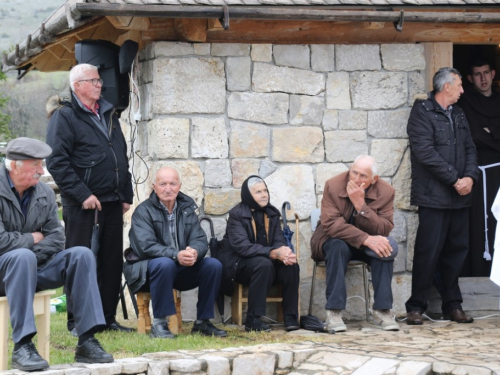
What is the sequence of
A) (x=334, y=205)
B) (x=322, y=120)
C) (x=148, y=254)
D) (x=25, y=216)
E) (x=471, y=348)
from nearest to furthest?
(x=25, y=216)
(x=471, y=348)
(x=148, y=254)
(x=334, y=205)
(x=322, y=120)

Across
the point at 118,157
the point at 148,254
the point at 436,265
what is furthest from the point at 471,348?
the point at 118,157

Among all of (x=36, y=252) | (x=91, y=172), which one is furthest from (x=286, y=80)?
(x=36, y=252)

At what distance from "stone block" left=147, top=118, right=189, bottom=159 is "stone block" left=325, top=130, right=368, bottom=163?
1.20 metres

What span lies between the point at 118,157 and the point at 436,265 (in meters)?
2.79

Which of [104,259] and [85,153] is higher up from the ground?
[85,153]

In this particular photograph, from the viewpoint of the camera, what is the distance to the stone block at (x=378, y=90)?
26.8 ft

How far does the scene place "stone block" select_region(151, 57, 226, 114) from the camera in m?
7.74

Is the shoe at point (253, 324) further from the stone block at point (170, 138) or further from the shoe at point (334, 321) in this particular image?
the stone block at point (170, 138)

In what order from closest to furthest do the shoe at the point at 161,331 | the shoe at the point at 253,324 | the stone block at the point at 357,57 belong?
the shoe at the point at 161,331 < the shoe at the point at 253,324 < the stone block at the point at 357,57

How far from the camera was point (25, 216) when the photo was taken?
5.95 m

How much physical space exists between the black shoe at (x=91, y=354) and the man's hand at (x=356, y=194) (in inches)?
97.6

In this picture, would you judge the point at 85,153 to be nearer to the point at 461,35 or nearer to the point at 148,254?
the point at 148,254

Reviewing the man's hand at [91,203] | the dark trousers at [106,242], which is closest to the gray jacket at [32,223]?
the man's hand at [91,203]

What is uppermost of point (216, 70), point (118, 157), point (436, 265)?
point (216, 70)
